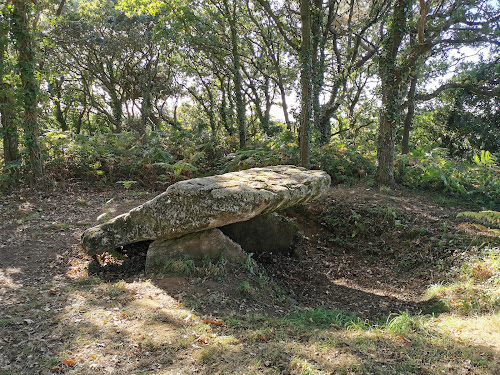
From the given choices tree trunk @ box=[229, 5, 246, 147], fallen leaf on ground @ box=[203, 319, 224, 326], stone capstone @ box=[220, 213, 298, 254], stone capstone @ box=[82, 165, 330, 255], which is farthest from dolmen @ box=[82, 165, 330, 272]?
tree trunk @ box=[229, 5, 246, 147]

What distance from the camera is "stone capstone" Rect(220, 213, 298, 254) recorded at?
21.5 ft

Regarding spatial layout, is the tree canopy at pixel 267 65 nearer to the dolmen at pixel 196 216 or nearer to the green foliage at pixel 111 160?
the green foliage at pixel 111 160

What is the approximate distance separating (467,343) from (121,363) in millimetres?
3218

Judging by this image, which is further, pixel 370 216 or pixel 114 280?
pixel 370 216

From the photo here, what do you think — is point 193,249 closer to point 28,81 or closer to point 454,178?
point 28,81

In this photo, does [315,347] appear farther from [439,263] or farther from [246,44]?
[246,44]

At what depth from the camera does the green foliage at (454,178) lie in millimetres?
9602

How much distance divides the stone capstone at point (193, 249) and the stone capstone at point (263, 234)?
0.95 meters

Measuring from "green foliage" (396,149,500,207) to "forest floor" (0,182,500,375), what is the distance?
64.3 inches

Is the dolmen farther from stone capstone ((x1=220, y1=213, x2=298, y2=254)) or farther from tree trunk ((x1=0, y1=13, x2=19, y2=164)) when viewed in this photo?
tree trunk ((x1=0, y1=13, x2=19, y2=164))

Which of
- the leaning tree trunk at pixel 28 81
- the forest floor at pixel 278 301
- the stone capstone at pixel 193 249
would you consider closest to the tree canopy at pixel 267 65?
the leaning tree trunk at pixel 28 81

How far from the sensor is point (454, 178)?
1002cm

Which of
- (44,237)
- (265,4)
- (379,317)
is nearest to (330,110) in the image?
(265,4)

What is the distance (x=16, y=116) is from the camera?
9.82 m
